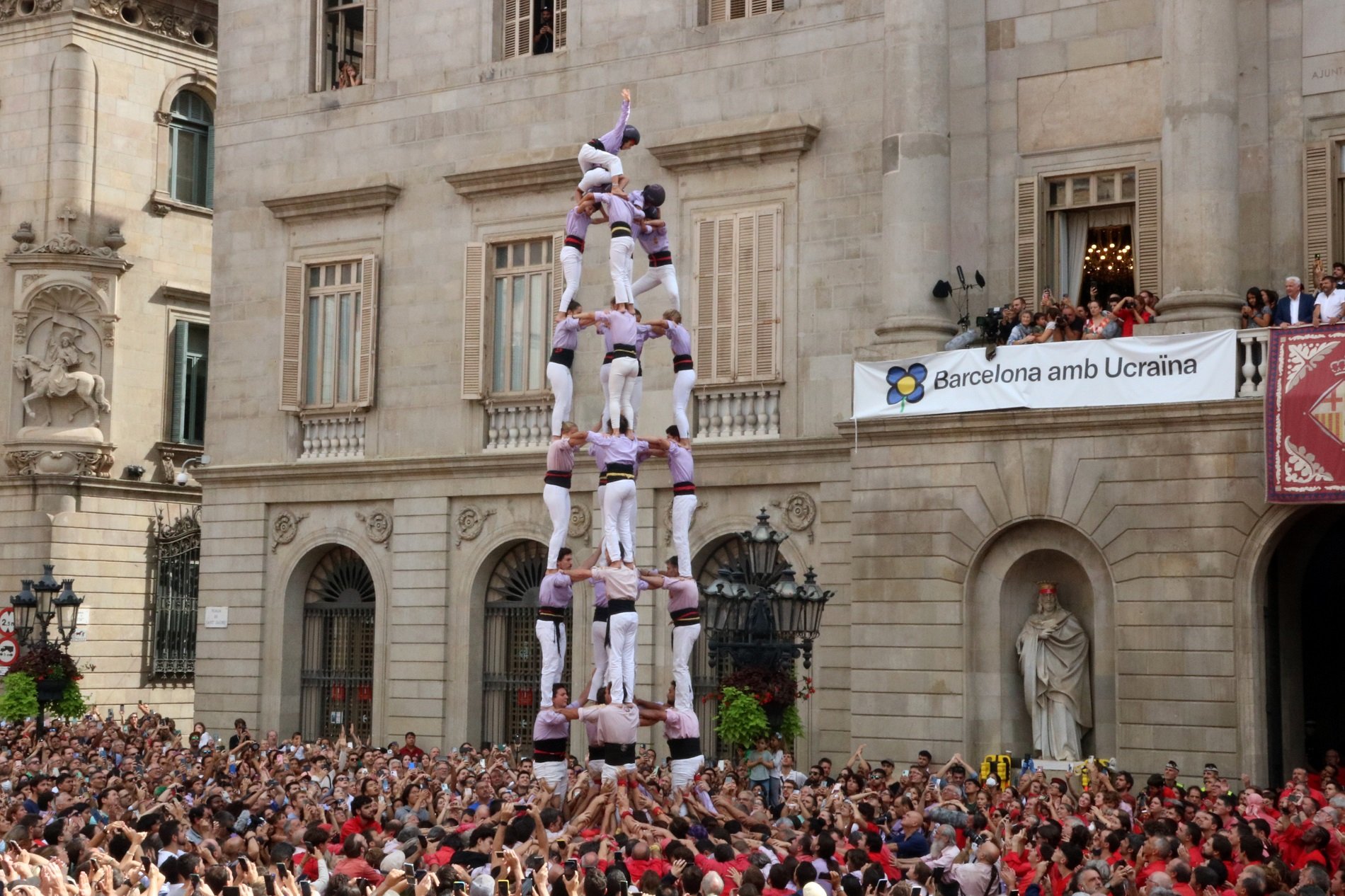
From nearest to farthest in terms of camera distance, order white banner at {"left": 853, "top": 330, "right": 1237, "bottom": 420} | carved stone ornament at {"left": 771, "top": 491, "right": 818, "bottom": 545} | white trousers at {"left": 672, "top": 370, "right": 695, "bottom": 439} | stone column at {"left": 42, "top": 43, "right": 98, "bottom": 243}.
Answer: white trousers at {"left": 672, "top": 370, "right": 695, "bottom": 439}, white banner at {"left": 853, "top": 330, "right": 1237, "bottom": 420}, carved stone ornament at {"left": 771, "top": 491, "right": 818, "bottom": 545}, stone column at {"left": 42, "top": 43, "right": 98, "bottom": 243}

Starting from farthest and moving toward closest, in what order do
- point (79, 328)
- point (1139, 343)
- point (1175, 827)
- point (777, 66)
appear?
point (79, 328) → point (777, 66) → point (1139, 343) → point (1175, 827)

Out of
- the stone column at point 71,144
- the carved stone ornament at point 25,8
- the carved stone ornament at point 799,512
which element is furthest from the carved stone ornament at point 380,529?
the carved stone ornament at point 25,8

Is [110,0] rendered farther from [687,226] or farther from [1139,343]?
[1139,343]

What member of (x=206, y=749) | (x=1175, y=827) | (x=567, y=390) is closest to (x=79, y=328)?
(x=206, y=749)

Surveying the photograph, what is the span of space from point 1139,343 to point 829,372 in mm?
5518

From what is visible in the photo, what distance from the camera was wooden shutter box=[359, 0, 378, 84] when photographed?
114 ft

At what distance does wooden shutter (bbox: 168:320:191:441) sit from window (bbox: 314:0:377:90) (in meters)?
8.75

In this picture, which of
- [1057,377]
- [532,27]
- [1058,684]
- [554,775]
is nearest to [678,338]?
[554,775]

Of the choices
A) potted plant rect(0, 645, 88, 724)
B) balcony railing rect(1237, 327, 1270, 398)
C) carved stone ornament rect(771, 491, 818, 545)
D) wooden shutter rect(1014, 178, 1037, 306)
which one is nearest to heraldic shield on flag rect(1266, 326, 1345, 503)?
balcony railing rect(1237, 327, 1270, 398)

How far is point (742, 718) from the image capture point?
23.9 m

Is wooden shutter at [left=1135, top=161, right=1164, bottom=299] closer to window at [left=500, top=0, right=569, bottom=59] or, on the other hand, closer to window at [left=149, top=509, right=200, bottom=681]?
window at [left=500, top=0, right=569, bottom=59]

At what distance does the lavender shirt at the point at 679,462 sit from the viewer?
21.7m

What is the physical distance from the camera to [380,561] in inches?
1310

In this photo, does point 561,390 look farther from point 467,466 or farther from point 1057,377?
point 467,466
